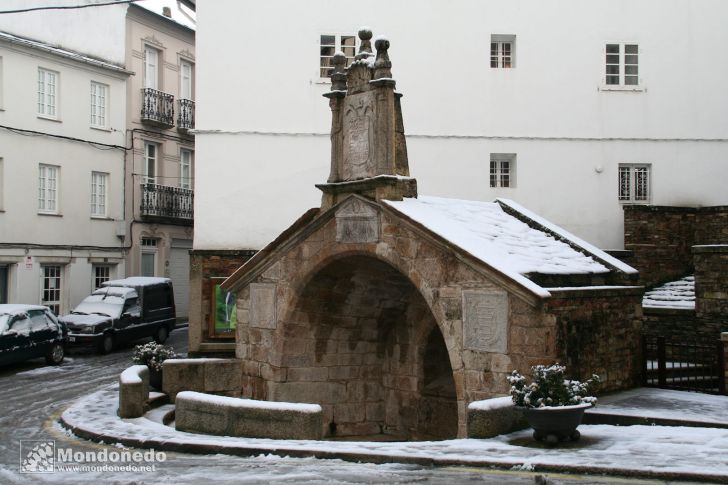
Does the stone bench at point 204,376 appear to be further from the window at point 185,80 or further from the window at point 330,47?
the window at point 185,80

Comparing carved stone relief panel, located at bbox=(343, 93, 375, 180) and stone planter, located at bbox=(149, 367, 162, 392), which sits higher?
carved stone relief panel, located at bbox=(343, 93, 375, 180)

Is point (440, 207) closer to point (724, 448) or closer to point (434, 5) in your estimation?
Result: point (724, 448)

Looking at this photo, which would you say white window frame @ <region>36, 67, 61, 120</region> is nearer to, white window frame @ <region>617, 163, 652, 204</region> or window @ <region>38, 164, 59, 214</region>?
window @ <region>38, 164, 59, 214</region>

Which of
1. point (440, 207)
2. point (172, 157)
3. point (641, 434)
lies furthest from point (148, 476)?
point (172, 157)

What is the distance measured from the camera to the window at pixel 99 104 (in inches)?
1265

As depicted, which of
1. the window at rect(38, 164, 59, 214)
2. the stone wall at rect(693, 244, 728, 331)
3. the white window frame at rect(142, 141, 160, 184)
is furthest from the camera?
the white window frame at rect(142, 141, 160, 184)

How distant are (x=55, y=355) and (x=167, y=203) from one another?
12.7 metres

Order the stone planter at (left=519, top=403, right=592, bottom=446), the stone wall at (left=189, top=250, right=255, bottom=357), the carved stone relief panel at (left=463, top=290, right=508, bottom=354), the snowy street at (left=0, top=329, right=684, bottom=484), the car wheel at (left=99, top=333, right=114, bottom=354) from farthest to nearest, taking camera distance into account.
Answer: the car wheel at (left=99, top=333, right=114, bottom=354) < the stone wall at (left=189, top=250, right=255, bottom=357) < the carved stone relief panel at (left=463, top=290, right=508, bottom=354) < the stone planter at (left=519, top=403, right=592, bottom=446) < the snowy street at (left=0, top=329, right=684, bottom=484)

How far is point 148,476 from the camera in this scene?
1006cm

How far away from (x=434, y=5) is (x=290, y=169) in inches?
222

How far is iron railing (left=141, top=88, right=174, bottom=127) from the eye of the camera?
34406 mm

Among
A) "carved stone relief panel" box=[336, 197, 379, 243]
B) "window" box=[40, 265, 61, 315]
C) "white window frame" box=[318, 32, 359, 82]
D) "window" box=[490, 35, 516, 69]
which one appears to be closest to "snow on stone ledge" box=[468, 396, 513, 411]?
"carved stone relief panel" box=[336, 197, 379, 243]

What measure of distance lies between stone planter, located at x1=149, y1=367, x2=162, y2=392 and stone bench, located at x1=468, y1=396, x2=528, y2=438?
26.1 feet

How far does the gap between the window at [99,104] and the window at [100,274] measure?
5.08 metres
